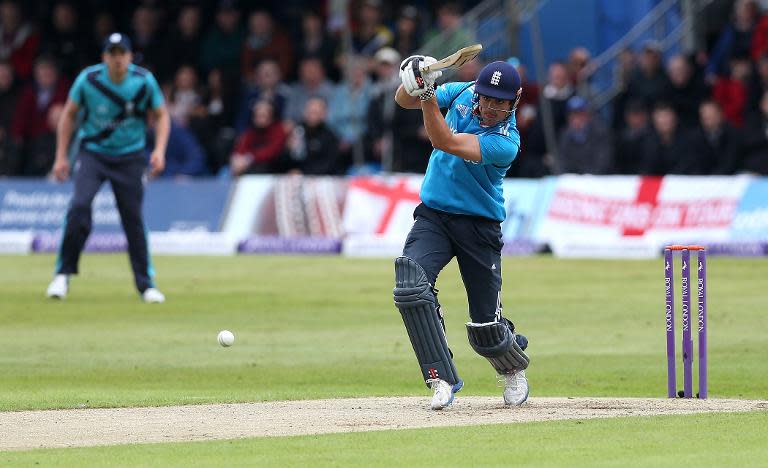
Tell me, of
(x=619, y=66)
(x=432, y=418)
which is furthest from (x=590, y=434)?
(x=619, y=66)

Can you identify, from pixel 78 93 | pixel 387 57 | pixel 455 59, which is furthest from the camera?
pixel 387 57

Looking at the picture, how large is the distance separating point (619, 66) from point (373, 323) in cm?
1233

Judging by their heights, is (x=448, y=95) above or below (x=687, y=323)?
above

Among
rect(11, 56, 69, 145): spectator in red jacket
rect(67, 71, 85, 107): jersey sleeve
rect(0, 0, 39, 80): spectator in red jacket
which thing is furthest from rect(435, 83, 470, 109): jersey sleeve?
rect(0, 0, 39, 80): spectator in red jacket

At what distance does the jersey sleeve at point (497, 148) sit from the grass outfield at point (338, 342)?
1564 millimetres

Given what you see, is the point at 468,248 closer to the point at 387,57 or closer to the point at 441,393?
the point at 441,393

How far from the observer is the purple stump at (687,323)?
9453 mm

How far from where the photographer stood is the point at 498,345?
955 cm

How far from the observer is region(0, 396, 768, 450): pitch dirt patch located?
27.8ft

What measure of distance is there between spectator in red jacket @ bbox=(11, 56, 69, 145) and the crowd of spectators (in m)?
0.03

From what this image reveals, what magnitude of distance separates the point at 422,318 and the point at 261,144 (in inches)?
618

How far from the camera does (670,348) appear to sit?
966cm

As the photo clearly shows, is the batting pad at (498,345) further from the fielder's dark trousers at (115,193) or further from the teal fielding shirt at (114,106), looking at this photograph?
the teal fielding shirt at (114,106)

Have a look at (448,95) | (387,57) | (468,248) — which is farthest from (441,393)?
(387,57)
